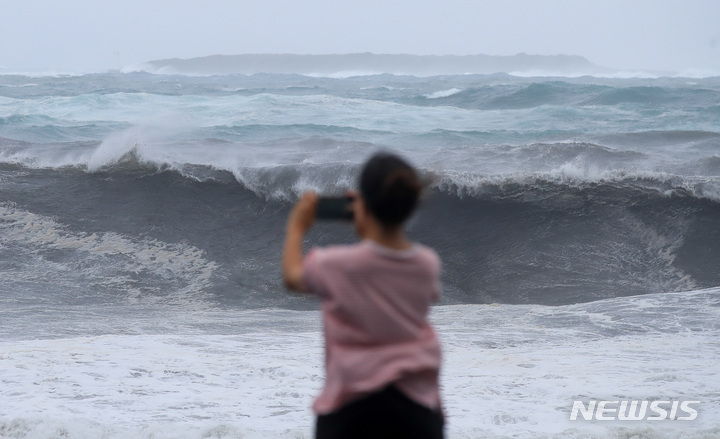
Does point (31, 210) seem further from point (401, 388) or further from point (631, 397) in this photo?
point (401, 388)

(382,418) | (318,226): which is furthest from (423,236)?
(382,418)

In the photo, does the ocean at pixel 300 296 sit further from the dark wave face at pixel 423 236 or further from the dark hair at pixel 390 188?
the dark hair at pixel 390 188

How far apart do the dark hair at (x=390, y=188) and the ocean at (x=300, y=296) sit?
156mm

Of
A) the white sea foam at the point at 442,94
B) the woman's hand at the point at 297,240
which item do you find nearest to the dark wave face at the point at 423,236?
the woman's hand at the point at 297,240

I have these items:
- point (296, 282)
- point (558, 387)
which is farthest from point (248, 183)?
point (296, 282)

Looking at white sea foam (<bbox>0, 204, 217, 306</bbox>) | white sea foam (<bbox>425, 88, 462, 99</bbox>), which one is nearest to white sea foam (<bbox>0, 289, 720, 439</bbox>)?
white sea foam (<bbox>0, 204, 217, 306</bbox>)

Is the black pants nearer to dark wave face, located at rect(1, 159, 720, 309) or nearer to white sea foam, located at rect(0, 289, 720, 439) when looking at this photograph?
white sea foam, located at rect(0, 289, 720, 439)

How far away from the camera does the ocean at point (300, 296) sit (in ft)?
15.1

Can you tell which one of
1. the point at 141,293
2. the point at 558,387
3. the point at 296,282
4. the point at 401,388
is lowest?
the point at 141,293

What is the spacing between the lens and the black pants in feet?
6.36

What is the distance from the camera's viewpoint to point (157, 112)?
1206 inches

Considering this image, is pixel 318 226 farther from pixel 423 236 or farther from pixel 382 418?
pixel 382 418

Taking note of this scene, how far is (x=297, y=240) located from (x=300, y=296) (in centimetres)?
757

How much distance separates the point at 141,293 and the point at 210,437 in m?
6.04
